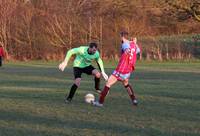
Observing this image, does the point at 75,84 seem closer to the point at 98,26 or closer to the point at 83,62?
the point at 83,62

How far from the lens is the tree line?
1997 inches

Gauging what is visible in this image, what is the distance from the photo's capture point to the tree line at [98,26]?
166ft

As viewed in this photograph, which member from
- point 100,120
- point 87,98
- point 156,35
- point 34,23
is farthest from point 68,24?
point 100,120

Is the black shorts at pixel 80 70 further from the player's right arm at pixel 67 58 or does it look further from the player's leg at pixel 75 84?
the player's right arm at pixel 67 58

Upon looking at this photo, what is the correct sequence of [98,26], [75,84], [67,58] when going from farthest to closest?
[98,26] → [75,84] → [67,58]

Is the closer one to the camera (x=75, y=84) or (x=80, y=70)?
(x=75, y=84)

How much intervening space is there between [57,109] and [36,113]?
80 centimetres

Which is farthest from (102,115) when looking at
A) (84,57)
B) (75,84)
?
(84,57)

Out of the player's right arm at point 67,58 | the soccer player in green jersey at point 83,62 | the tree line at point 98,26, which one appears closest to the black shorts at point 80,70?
the soccer player in green jersey at point 83,62

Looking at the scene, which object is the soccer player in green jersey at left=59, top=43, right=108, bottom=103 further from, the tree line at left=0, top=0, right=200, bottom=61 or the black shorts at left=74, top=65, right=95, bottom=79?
the tree line at left=0, top=0, right=200, bottom=61

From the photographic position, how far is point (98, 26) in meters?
52.2

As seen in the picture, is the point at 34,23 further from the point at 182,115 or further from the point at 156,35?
the point at 182,115

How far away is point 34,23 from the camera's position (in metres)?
53.9

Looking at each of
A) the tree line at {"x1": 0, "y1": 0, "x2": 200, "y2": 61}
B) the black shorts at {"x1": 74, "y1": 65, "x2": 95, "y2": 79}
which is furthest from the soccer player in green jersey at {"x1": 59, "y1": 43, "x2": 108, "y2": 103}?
the tree line at {"x1": 0, "y1": 0, "x2": 200, "y2": 61}
